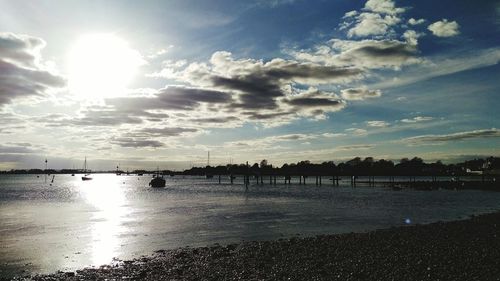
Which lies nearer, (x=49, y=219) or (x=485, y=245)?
(x=485, y=245)

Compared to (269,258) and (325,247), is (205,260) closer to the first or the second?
(269,258)

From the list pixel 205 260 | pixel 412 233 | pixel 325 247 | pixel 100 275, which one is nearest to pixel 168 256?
pixel 205 260

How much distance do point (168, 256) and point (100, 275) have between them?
15.3 feet

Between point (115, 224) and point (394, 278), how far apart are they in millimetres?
30210

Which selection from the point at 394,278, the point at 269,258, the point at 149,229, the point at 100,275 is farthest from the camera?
the point at 149,229

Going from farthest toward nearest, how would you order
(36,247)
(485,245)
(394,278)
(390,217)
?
1. (390,217)
2. (36,247)
3. (485,245)
4. (394,278)

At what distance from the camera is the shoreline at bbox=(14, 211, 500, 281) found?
14.8 meters

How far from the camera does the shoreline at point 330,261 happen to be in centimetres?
1481

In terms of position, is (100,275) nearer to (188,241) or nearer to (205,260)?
(205,260)

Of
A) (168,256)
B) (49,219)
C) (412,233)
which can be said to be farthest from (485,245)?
(49,219)

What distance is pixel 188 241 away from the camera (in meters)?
26.6

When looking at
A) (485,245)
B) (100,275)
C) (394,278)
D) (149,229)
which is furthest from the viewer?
(149,229)

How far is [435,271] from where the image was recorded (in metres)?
14.8

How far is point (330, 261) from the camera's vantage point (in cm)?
1745
